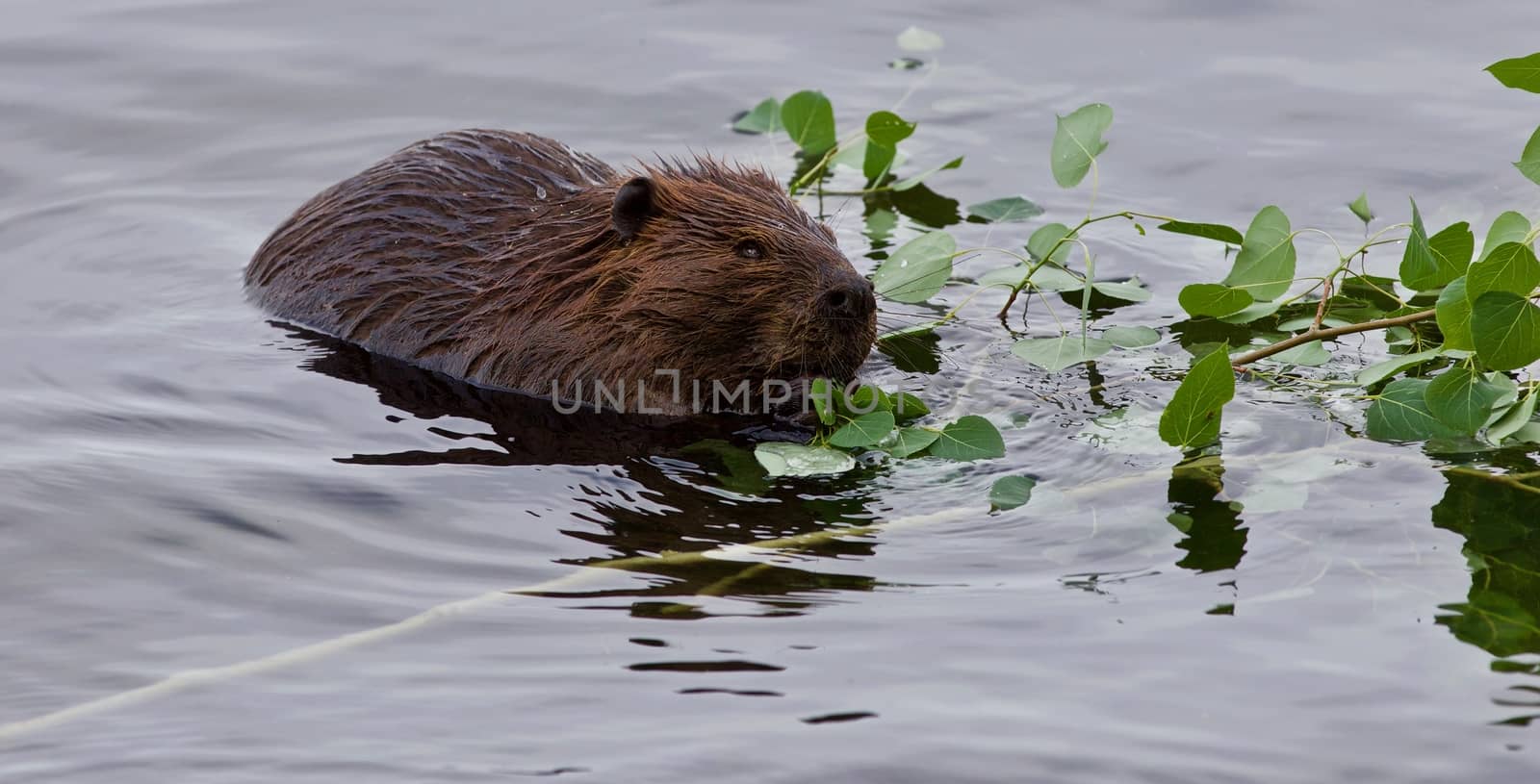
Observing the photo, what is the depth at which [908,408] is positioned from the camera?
16.1 ft

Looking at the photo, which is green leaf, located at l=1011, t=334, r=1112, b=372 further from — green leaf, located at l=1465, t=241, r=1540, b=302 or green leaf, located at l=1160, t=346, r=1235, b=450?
green leaf, located at l=1465, t=241, r=1540, b=302

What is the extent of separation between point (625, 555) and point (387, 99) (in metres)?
4.49

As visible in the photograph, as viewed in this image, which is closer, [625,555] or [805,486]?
[625,555]

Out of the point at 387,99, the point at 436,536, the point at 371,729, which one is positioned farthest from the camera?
the point at 387,99

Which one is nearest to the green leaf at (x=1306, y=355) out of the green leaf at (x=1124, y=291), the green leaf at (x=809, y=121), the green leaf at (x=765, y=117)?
the green leaf at (x=1124, y=291)

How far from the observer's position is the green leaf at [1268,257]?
5070 millimetres

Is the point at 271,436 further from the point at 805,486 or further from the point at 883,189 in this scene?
the point at 883,189

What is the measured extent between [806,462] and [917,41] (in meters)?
4.45

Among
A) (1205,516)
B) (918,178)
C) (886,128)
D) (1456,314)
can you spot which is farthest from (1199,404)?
(918,178)

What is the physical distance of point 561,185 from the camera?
18.0 ft

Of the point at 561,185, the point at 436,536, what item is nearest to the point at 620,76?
the point at 561,185

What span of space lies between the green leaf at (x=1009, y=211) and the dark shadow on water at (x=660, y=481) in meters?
1.89

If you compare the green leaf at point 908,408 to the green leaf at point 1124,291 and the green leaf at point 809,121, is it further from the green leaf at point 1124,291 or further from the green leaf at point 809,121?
the green leaf at point 809,121

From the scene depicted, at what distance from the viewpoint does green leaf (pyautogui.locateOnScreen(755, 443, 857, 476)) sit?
4.62 meters
